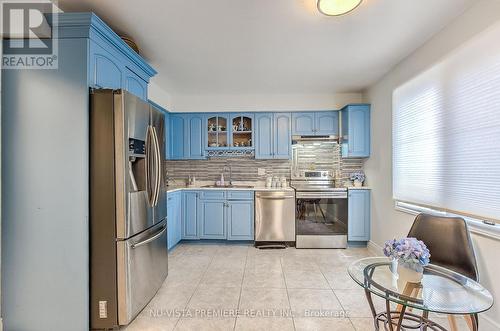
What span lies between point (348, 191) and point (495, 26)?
2.40 metres

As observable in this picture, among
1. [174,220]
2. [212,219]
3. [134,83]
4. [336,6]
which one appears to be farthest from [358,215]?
[134,83]

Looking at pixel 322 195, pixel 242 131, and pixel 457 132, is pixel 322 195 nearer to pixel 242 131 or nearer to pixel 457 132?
pixel 242 131

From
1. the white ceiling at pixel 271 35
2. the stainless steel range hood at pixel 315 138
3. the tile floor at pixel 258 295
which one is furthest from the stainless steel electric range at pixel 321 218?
the white ceiling at pixel 271 35

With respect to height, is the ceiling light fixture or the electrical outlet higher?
the ceiling light fixture

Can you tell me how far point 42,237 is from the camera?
161 centimetres

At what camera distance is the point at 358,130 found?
3.63 metres

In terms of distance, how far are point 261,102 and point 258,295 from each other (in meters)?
2.98

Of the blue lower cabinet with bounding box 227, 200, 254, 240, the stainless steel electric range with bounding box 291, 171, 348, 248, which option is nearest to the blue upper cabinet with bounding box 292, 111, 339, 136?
the stainless steel electric range with bounding box 291, 171, 348, 248

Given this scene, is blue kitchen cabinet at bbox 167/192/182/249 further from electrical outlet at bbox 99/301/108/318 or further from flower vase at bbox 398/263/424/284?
flower vase at bbox 398/263/424/284

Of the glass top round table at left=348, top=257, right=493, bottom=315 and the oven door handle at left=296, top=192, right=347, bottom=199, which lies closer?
the glass top round table at left=348, top=257, right=493, bottom=315

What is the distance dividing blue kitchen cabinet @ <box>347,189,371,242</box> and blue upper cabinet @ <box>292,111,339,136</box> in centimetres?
110

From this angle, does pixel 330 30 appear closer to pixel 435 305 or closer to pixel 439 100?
pixel 439 100

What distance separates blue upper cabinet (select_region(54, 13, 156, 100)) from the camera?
1614 mm

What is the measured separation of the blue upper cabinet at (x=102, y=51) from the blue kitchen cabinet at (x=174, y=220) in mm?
1703
